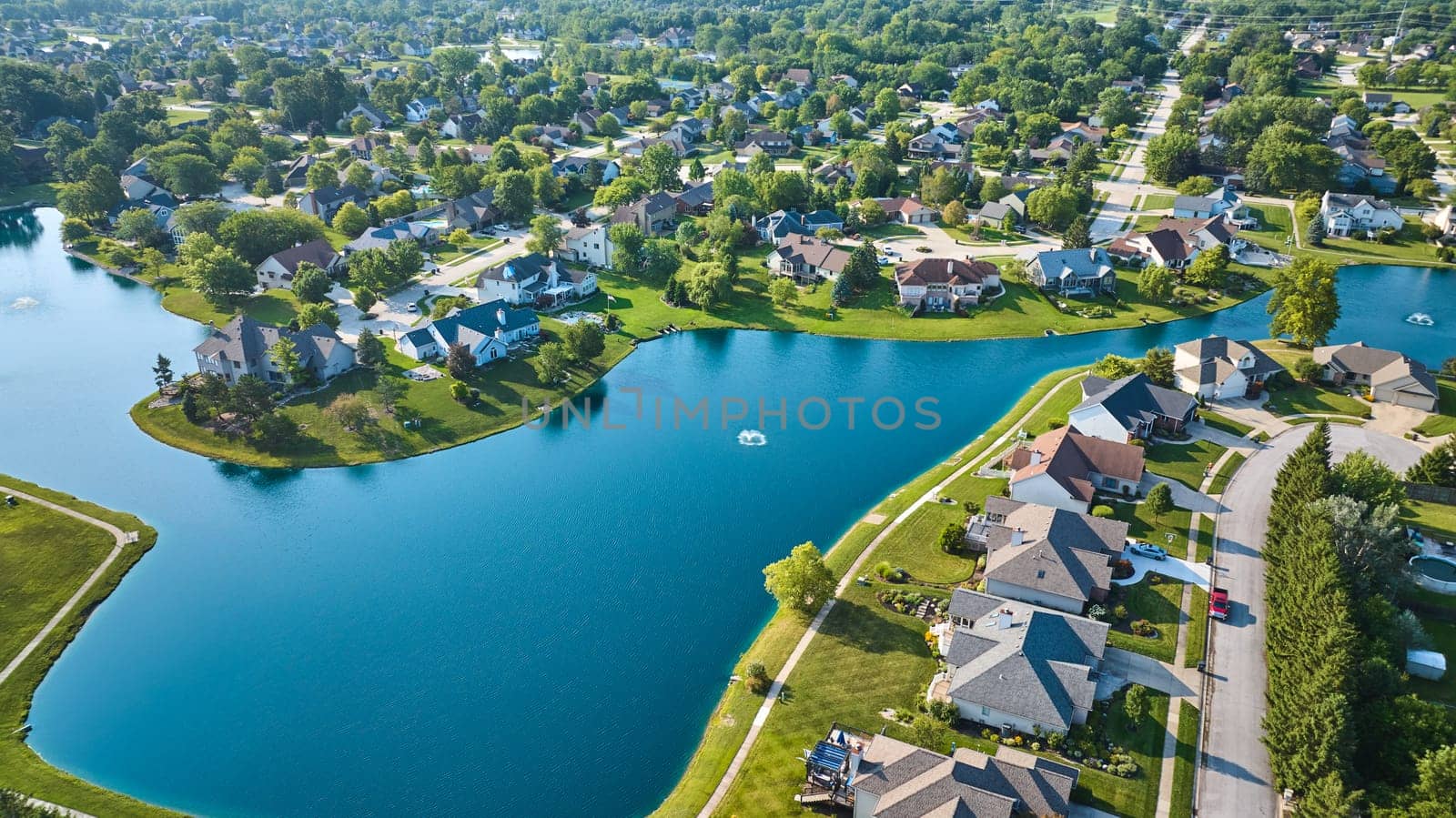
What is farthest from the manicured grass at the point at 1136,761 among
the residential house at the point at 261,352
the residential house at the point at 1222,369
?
the residential house at the point at 261,352

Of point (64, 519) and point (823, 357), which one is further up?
point (823, 357)

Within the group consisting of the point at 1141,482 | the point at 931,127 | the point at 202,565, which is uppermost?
the point at 931,127

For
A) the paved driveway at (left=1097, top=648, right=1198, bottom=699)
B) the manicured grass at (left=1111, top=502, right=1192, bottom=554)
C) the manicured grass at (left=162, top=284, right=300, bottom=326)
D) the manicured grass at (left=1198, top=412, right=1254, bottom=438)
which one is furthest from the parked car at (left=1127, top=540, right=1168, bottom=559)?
the manicured grass at (left=162, top=284, right=300, bottom=326)

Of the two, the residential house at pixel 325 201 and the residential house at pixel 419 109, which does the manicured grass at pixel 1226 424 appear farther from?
the residential house at pixel 419 109

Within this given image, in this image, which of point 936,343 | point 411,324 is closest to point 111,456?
point 411,324

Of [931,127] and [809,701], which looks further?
[931,127]

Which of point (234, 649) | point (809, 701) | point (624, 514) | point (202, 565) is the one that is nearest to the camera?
point (809, 701)

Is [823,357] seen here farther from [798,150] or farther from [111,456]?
[798,150]

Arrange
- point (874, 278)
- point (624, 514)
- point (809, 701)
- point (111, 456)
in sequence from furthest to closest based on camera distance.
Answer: point (874, 278)
point (111, 456)
point (624, 514)
point (809, 701)
